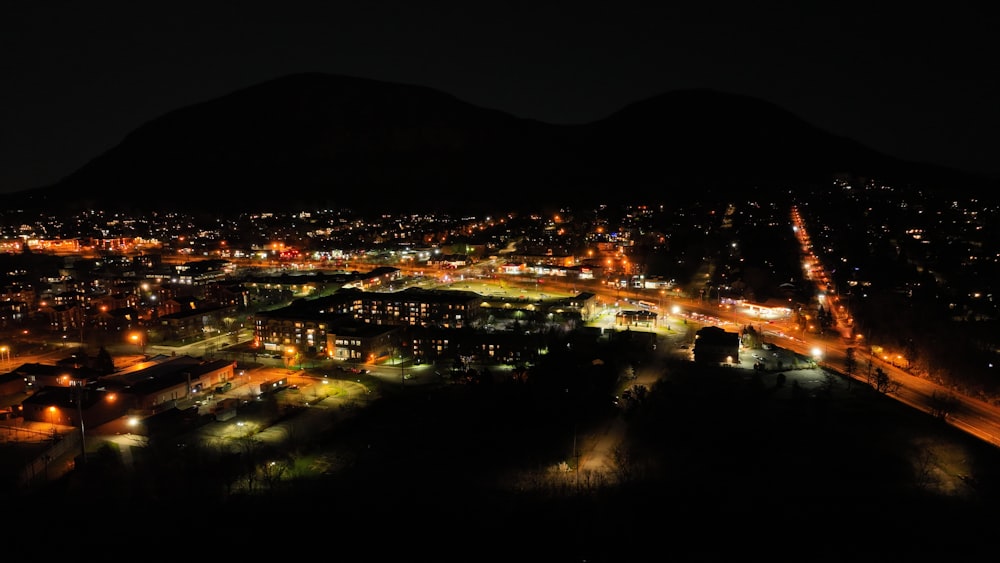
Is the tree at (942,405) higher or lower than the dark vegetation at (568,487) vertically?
higher

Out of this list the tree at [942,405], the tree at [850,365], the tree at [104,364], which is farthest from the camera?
the tree at [104,364]

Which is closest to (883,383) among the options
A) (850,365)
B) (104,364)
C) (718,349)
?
(850,365)

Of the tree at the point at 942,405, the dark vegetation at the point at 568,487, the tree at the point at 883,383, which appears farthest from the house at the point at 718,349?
the tree at the point at 942,405

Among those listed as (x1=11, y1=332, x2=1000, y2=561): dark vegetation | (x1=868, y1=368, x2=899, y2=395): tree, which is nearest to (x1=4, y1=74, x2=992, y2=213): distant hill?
(x1=868, y1=368, x2=899, y2=395): tree

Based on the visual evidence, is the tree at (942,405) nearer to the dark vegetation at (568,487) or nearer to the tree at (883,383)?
the dark vegetation at (568,487)

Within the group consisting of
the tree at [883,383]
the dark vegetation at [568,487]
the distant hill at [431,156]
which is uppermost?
the distant hill at [431,156]

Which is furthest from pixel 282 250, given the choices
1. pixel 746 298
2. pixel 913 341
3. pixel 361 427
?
pixel 913 341

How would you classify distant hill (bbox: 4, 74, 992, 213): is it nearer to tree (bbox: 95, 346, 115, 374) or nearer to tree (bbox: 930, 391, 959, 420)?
tree (bbox: 930, 391, 959, 420)

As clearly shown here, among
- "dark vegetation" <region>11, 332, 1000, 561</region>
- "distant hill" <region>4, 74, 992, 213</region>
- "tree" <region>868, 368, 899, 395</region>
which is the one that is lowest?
"dark vegetation" <region>11, 332, 1000, 561</region>
